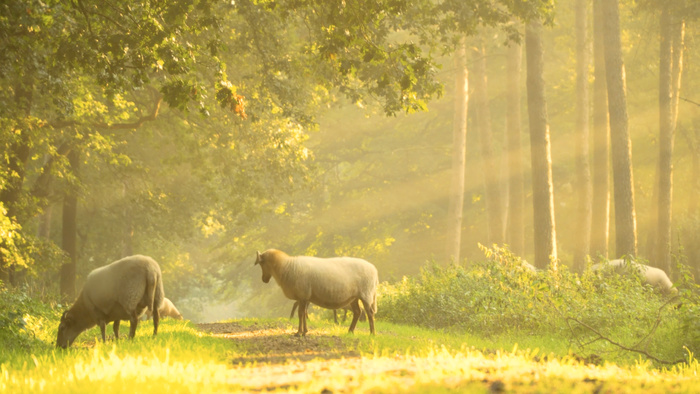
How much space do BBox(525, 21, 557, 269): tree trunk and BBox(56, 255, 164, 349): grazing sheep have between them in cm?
1331

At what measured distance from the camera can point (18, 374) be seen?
7062 millimetres

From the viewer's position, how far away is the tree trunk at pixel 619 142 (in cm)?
2191

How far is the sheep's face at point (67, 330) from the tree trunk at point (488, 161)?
60.3 ft

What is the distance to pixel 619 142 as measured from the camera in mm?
22516

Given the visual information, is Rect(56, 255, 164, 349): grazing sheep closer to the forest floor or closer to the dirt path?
the dirt path

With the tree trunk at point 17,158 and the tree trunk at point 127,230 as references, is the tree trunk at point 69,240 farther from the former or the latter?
the tree trunk at point 17,158

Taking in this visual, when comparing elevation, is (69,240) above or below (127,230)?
below

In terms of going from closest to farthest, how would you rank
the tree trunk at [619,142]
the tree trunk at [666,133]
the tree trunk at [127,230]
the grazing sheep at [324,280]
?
the grazing sheep at [324,280] → the tree trunk at [619,142] → the tree trunk at [666,133] → the tree trunk at [127,230]

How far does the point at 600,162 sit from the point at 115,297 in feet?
65.6

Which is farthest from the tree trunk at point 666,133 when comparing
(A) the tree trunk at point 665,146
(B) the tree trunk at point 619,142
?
(B) the tree trunk at point 619,142

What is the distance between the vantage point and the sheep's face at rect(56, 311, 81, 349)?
12.3 meters

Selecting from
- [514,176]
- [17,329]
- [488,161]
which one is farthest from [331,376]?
[488,161]

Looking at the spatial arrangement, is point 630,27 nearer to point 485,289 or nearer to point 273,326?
point 485,289

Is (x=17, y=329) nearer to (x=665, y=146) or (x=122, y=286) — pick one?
(x=122, y=286)
